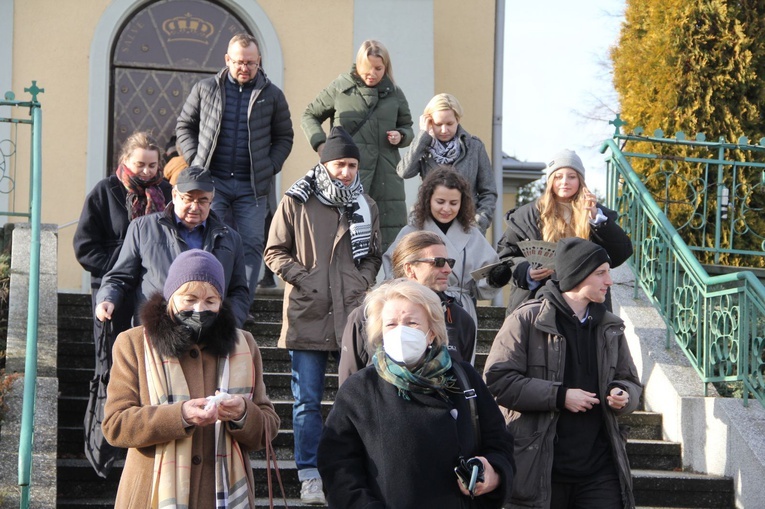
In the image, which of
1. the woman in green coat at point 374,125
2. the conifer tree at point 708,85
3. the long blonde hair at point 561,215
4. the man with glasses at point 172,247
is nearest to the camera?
the man with glasses at point 172,247

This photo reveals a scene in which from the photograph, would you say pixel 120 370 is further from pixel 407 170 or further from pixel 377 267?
pixel 407 170

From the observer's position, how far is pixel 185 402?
15.5ft

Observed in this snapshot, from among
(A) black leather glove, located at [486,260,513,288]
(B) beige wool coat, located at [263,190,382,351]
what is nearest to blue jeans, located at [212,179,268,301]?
(B) beige wool coat, located at [263,190,382,351]

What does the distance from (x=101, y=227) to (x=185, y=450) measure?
285 centimetres

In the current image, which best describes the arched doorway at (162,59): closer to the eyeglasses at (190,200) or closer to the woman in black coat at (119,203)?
the woman in black coat at (119,203)

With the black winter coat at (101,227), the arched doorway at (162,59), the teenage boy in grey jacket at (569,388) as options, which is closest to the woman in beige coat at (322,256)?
the black winter coat at (101,227)

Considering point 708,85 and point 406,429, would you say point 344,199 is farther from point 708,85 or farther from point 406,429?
point 708,85

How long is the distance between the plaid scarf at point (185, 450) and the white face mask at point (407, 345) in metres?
0.78

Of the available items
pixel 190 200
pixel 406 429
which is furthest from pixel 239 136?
pixel 406 429

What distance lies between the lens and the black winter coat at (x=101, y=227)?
23.8ft

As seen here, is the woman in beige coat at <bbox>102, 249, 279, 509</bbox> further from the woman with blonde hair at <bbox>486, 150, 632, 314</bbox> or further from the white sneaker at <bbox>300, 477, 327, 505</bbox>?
the woman with blonde hair at <bbox>486, 150, 632, 314</bbox>

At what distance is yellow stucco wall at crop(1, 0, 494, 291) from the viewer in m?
11.5

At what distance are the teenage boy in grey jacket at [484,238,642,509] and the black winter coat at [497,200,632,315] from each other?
32.1 inches

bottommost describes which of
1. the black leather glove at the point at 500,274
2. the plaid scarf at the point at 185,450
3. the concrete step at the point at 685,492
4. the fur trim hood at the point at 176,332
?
the concrete step at the point at 685,492
